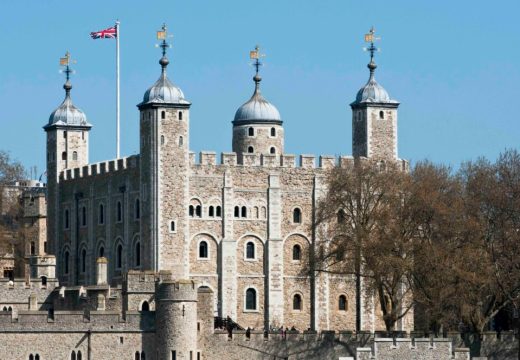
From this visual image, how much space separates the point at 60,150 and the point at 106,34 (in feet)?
26.6

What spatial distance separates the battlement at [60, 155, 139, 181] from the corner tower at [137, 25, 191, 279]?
2332 mm

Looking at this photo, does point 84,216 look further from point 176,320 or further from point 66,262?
point 176,320

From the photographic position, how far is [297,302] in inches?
4970

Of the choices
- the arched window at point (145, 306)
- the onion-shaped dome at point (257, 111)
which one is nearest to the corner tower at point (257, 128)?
the onion-shaped dome at point (257, 111)

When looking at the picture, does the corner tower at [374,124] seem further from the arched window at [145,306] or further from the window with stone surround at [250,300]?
the arched window at [145,306]

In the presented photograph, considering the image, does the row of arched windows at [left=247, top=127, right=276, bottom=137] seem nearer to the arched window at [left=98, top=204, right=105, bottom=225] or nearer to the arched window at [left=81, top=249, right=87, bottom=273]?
the arched window at [left=98, top=204, right=105, bottom=225]

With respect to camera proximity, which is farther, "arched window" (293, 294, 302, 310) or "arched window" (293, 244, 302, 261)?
"arched window" (293, 244, 302, 261)

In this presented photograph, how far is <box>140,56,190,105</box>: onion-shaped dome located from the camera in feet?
406

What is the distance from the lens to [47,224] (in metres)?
136

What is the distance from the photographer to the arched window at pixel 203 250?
124 metres

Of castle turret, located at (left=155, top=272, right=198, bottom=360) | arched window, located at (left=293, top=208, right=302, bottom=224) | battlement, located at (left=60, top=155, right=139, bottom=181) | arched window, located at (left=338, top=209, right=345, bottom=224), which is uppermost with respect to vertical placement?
battlement, located at (left=60, top=155, right=139, bottom=181)

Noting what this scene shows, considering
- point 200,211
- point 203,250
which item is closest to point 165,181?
point 200,211

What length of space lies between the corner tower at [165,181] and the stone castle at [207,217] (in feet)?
0.18

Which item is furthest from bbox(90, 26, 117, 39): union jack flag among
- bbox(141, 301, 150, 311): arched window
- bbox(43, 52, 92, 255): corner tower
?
bbox(141, 301, 150, 311): arched window
